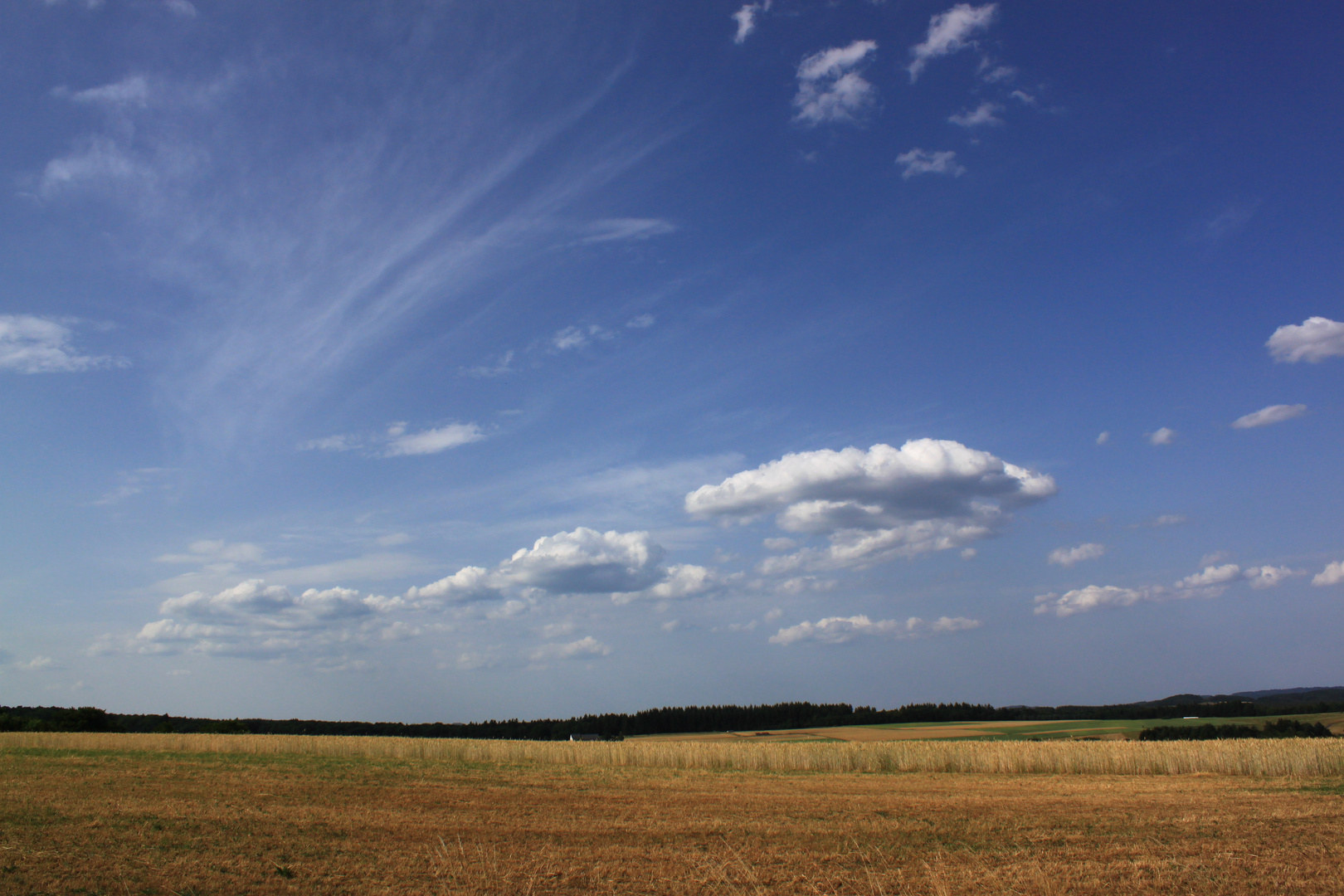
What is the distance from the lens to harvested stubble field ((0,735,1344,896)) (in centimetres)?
1196

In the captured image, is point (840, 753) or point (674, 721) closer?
point (840, 753)

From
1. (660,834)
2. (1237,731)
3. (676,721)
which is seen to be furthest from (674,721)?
(660,834)

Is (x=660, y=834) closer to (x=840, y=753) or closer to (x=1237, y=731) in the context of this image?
(x=840, y=753)

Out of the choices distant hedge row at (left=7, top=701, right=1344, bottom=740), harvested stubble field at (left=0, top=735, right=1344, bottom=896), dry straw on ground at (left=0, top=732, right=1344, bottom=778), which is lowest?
distant hedge row at (left=7, top=701, right=1344, bottom=740)

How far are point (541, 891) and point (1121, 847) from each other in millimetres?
11309

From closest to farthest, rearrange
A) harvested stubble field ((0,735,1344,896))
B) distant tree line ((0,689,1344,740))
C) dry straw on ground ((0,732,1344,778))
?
harvested stubble field ((0,735,1344,896)) → dry straw on ground ((0,732,1344,778)) → distant tree line ((0,689,1344,740))

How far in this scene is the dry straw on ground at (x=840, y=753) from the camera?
35531 millimetres

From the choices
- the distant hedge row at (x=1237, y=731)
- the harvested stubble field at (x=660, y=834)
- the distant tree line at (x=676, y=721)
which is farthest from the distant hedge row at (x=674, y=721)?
the harvested stubble field at (x=660, y=834)

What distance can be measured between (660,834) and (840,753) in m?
28.5

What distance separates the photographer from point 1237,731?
60.2m

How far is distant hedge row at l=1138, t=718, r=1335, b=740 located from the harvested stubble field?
29889 mm

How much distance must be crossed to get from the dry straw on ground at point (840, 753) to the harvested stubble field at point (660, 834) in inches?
62.6

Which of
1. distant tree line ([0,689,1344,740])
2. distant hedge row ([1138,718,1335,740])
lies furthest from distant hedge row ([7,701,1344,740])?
distant hedge row ([1138,718,1335,740])

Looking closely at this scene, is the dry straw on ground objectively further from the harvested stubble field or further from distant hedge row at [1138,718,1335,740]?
distant hedge row at [1138,718,1335,740]
